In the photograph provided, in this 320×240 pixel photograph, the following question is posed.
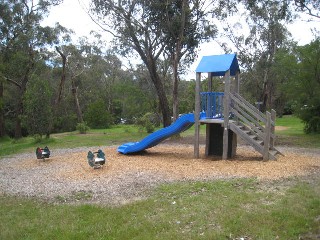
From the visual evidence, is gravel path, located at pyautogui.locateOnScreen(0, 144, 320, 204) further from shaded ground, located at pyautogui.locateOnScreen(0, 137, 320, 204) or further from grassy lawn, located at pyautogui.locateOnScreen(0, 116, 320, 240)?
grassy lawn, located at pyautogui.locateOnScreen(0, 116, 320, 240)

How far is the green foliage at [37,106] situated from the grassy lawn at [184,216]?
448 inches

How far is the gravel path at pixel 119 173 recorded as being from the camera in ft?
25.7

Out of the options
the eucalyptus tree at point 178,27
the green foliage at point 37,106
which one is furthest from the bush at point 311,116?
the green foliage at point 37,106

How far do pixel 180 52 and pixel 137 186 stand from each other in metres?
13.0

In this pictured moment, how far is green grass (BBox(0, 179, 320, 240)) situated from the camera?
549 centimetres

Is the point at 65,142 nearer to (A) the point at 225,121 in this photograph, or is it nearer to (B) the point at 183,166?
(B) the point at 183,166

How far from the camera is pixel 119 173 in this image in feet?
31.4

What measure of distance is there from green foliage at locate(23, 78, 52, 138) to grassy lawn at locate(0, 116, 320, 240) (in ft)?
37.3

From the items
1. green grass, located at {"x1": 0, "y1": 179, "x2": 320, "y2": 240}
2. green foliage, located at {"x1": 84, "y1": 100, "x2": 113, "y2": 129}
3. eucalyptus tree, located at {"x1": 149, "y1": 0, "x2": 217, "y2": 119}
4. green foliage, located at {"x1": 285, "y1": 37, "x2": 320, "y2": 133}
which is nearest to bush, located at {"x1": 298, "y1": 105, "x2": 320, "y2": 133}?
green foliage, located at {"x1": 285, "y1": 37, "x2": 320, "y2": 133}

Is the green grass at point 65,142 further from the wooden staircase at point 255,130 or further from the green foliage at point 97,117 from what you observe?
the green foliage at point 97,117

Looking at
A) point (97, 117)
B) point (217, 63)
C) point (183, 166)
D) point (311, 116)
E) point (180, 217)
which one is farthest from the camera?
point (97, 117)

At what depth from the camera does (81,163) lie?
37.9ft

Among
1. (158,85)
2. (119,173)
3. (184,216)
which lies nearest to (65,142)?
(158,85)

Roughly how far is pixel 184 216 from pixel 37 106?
557 inches
